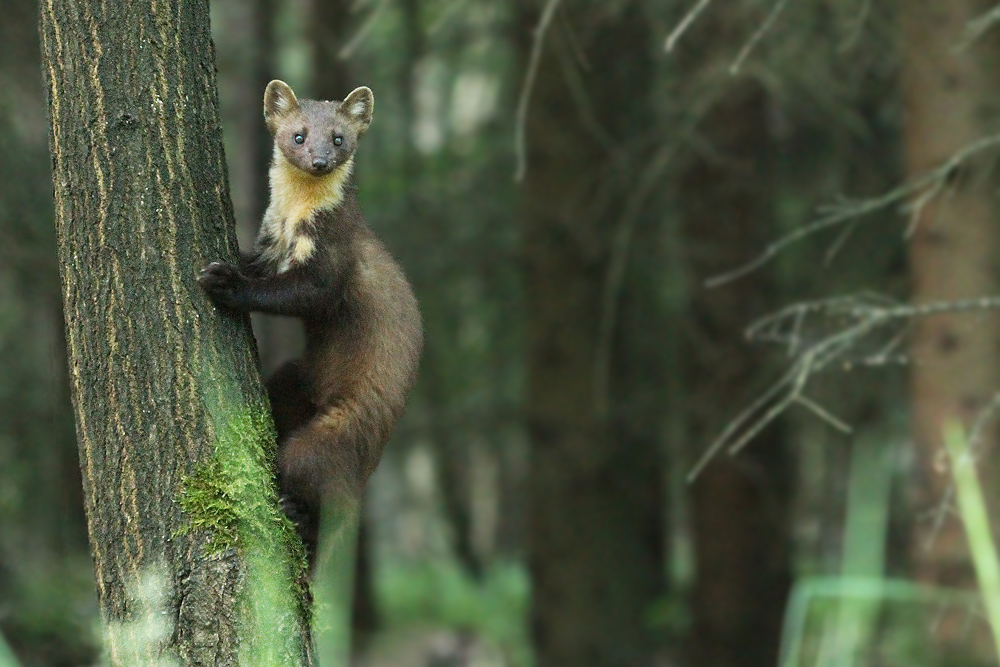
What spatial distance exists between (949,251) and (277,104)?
16.3 ft

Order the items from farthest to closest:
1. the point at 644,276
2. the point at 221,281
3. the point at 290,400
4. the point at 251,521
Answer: the point at 644,276 → the point at 290,400 → the point at 221,281 → the point at 251,521

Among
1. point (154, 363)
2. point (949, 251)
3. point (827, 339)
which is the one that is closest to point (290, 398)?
point (154, 363)

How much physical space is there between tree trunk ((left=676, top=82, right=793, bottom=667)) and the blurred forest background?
3 cm

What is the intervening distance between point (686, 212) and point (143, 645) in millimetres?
9208

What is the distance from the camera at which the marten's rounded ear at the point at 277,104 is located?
5.86m

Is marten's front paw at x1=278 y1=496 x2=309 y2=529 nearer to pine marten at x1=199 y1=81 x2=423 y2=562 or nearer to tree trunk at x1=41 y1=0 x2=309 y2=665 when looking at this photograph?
pine marten at x1=199 y1=81 x2=423 y2=562

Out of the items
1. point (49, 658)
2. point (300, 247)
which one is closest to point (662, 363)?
point (49, 658)

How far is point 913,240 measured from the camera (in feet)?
29.3

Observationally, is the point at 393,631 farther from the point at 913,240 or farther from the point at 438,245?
the point at 913,240

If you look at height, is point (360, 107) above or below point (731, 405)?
above

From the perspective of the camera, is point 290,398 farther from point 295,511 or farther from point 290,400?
point 295,511

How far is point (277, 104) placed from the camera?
5898 millimetres

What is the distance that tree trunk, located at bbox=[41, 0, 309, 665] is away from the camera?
400 cm

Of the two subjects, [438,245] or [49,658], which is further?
[438,245]
